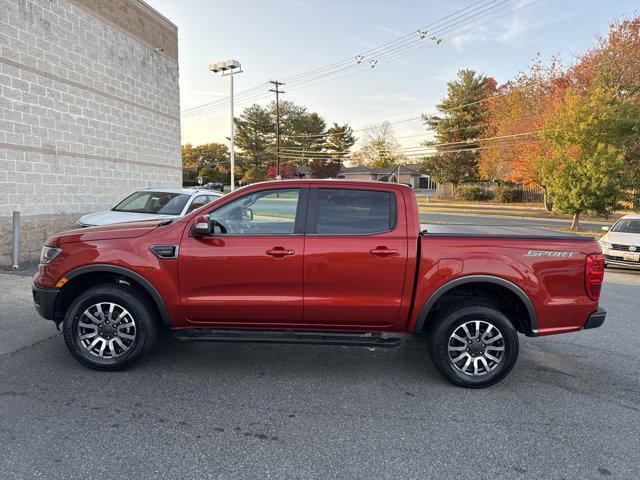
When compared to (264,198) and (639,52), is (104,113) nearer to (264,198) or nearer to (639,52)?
(264,198)

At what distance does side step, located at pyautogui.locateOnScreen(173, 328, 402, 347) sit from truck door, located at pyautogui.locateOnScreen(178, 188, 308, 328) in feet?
0.35

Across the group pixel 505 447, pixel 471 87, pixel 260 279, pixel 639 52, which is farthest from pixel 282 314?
pixel 471 87

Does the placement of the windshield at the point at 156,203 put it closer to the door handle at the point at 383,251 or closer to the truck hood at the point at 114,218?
the truck hood at the point at 114,218

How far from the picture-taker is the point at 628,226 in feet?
36.7

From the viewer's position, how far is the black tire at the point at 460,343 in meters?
3.92

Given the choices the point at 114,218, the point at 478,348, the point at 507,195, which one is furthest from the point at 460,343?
the point at 507,195

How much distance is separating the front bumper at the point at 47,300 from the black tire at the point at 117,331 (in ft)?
0.66

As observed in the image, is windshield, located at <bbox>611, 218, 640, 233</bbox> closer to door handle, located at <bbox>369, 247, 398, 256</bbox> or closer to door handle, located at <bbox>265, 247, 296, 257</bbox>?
door handle, located at <bbox>369, 247, 398, 256</bbox>

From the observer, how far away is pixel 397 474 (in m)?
2.72

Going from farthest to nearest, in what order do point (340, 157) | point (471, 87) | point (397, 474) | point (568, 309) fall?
point (340, 157)
point (471, 87)
point (568, 309)
point (397, 474)

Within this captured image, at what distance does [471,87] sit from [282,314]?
57787 millimetres

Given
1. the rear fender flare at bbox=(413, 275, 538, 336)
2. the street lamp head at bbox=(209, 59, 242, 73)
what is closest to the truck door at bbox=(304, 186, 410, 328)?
the rear fender flare at bbox=(413, 275, 538, 336)

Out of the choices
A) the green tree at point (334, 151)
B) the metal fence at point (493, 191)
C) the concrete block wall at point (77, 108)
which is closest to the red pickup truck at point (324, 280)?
the concrete block wall at point (77, 108)

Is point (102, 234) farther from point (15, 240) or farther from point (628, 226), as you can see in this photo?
point (628, 226)
